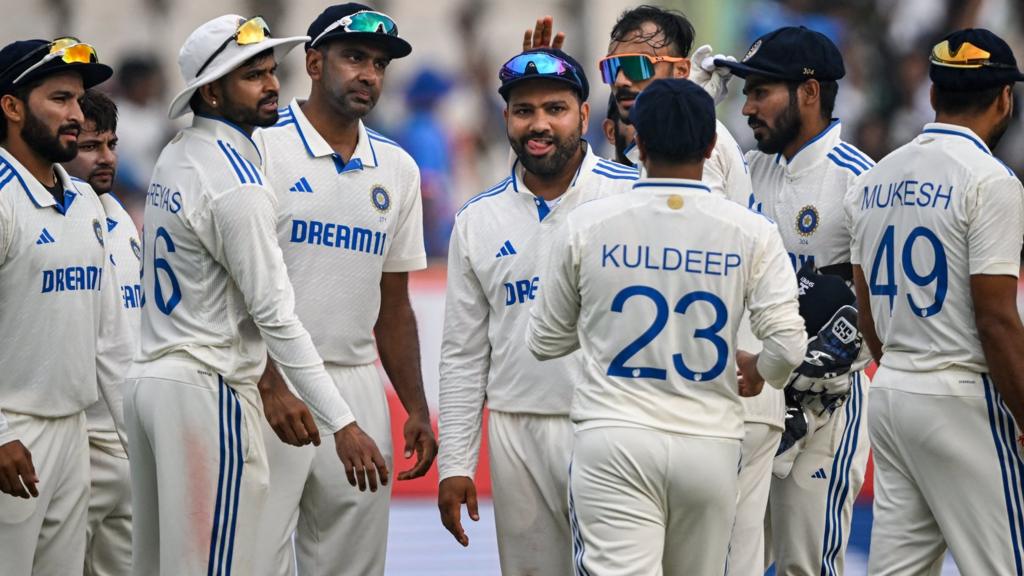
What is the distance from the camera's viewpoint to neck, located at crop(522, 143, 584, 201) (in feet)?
17.8

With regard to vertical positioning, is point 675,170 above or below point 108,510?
above

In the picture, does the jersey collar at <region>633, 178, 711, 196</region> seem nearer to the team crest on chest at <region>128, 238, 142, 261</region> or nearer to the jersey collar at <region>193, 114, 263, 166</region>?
the jersey collar at <region>193, 114, 263, 166</region>

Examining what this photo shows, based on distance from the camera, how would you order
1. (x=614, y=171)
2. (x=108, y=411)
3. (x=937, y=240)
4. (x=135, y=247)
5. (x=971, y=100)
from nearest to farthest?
1. (x=937, y=240)
2. (x=971, y=100)
3. (x=614, y=171)
4. (x=108, y=411)
5. (x=135, y=247)

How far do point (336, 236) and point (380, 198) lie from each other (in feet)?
A: 0.79

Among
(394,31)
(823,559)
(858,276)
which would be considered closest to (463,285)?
(394,31)

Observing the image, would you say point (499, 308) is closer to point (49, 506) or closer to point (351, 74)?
point (351, 74)

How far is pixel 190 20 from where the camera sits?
1388 centimetres

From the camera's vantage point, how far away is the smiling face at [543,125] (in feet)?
17.5

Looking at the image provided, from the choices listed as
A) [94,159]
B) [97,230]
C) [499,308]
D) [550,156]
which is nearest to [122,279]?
[94,159]

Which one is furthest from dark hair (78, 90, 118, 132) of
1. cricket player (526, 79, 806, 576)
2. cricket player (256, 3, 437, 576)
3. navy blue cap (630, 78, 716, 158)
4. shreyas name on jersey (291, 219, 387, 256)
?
navy blue cap (630, 78, 716, 158)

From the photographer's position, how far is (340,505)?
18.3 ft

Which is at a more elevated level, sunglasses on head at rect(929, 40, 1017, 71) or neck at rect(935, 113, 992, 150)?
sunglasses on head at rect(929, 40, 1017, 71)

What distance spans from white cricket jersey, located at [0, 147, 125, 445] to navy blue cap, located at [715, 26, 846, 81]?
2590 mm

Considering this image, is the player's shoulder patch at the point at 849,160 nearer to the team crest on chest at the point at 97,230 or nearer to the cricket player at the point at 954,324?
the cricket player at the point at 954,324
